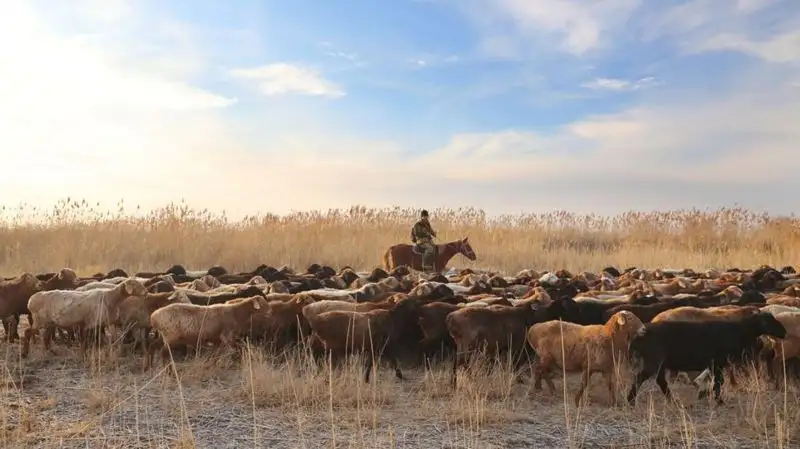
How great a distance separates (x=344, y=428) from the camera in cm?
598

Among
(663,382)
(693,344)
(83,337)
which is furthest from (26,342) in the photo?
(693,344)

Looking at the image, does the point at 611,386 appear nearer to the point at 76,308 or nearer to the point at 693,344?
the point at 693,344

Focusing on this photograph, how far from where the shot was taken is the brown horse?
1968 cm

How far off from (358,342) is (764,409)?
382cm

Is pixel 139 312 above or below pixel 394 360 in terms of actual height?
above

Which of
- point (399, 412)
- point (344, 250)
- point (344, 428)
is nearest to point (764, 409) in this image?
point (399, 412)

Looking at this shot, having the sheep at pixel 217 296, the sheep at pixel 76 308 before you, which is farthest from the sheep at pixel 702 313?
the sheep at pixel 76 308

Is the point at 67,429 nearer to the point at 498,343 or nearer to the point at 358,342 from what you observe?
the point at 358,342

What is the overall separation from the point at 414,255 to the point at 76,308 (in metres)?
11.9

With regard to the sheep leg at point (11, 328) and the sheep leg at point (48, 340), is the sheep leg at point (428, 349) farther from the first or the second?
the sheep leg at point (11, 328)

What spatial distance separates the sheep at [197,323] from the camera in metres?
7.89

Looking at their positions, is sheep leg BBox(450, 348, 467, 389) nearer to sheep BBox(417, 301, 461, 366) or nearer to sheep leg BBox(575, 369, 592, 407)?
sheep BBox(417, 301, 461, 366)

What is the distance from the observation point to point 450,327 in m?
7.74

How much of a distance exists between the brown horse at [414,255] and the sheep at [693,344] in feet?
41.4
